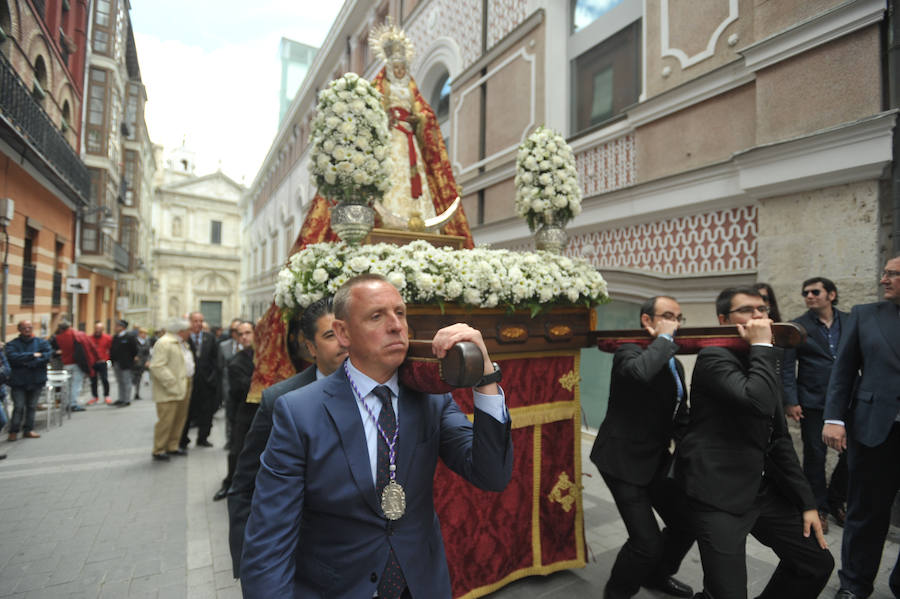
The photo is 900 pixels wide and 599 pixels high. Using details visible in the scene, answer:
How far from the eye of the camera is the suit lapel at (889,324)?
9.71ft

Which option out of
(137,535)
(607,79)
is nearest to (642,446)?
(137,535)

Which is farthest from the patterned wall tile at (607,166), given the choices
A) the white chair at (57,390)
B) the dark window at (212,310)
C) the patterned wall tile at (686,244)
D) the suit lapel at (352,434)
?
the dark window at (212,310)

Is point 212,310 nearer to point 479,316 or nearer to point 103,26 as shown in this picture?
point 103,26

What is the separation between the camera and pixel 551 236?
3.94m

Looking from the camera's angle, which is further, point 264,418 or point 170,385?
point 170,385

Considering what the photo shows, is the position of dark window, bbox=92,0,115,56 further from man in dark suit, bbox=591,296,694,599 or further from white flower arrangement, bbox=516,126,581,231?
man in dark suit, bbox=591,296,694,599

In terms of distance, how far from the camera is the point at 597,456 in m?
2.88

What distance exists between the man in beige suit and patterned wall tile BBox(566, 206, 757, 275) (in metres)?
5.72

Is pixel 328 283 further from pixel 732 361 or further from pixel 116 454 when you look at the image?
pixel 116 454

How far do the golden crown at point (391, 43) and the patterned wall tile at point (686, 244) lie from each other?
3590 millimetres

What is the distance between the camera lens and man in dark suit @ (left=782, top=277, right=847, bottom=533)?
13.2 feet

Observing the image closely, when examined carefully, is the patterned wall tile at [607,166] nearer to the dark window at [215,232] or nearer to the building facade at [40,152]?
the building facade at [40,152]

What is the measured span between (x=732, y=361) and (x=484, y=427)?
4.63ft

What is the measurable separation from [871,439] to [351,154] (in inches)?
139
